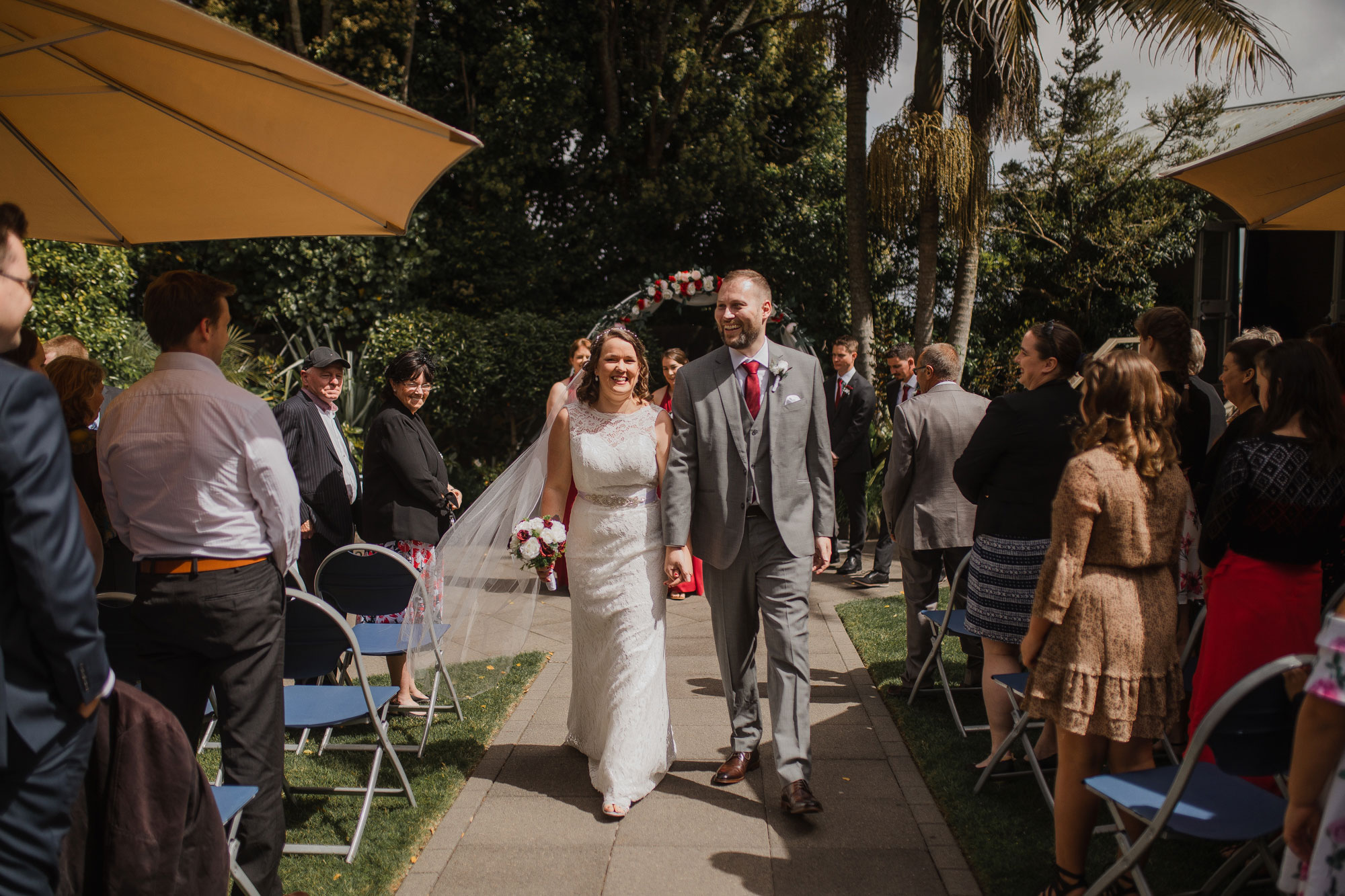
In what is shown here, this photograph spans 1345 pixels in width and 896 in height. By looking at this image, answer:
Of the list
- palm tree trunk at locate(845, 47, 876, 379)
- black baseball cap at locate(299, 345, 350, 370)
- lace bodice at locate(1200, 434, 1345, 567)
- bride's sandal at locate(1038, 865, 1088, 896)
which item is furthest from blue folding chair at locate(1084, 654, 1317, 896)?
palm tree trunk at locate(845, 47, 876, 379)

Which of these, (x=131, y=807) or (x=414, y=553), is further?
(x=414, y=553)

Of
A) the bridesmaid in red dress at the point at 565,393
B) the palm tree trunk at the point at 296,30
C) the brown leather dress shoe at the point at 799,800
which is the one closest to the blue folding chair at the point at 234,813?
the brown leather dress shoe at the point at 799,800

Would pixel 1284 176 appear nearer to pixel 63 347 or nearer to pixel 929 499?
pixel 929 499

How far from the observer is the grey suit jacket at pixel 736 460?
13.1ft

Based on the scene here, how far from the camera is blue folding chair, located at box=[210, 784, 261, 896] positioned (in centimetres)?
263

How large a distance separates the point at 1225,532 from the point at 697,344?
428 inches

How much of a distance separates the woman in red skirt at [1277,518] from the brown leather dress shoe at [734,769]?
1.81m

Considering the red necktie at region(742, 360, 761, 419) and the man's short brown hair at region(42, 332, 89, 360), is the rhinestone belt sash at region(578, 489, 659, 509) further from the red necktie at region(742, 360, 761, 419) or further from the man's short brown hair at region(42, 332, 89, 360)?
the man's short brown hair at region(42, 332, 89, 360)

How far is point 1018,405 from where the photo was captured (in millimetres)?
4000

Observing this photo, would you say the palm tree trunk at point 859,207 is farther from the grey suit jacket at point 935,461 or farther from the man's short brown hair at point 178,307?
the man's short brown hair at point 178,307

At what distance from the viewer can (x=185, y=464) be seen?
2850 mm

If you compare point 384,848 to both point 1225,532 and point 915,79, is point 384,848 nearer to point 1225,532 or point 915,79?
point 1225,532

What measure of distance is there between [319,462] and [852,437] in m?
5.00

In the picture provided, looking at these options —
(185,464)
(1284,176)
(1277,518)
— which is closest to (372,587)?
(185,464)
